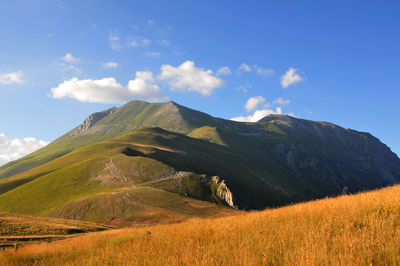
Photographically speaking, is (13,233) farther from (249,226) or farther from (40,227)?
(249,226)

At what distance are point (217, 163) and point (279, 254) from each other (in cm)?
14582

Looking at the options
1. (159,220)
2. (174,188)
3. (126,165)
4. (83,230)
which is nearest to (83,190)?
(126,165)

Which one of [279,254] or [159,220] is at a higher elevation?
[279,254]

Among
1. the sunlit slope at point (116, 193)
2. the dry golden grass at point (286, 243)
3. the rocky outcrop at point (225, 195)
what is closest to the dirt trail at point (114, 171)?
the sunlit slope at point (116, 193)

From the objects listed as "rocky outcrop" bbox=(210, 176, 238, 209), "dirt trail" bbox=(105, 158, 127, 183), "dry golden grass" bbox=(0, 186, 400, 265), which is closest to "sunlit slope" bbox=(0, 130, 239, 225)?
"dirt trail" bbox=(105, 158, 127, 183)

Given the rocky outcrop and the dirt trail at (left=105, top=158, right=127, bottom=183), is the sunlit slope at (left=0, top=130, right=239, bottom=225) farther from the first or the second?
the rocky outcrop

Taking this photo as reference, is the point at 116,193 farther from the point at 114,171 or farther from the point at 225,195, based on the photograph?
the point at 225,195

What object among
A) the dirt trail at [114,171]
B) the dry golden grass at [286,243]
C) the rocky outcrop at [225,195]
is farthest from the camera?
the dirt trail at [114,171]

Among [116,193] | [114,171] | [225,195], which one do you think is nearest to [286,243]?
[116,193]

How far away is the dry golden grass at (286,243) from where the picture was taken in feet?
20.7

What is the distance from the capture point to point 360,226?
27.9ft

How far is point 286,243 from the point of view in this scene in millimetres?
7602

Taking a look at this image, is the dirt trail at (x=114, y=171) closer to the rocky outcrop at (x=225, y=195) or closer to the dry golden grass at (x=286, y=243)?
the rocky outcrop at (x=225, y=195)

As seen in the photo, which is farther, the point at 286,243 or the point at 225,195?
the point at 225,195
